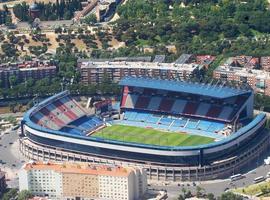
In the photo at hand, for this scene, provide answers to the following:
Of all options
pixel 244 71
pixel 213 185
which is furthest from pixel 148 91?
pixel 213 185

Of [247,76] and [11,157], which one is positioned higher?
[247,76]

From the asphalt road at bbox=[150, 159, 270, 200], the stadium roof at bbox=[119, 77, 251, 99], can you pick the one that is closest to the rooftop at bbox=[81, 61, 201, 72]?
the stadium roof at bbox=[119, 77, 251, 99]

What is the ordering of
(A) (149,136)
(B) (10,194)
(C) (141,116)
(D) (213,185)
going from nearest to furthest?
(B) (10,194) → (D) (213,185) → (A) (149,136) → (C) (141,116)

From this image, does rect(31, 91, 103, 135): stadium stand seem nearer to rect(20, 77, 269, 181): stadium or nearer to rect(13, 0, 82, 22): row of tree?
rect(20, 77, 269, 181): stadium

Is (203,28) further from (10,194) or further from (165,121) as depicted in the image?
(10,194)

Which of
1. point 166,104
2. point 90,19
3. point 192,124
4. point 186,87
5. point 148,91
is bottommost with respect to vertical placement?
point 192,124

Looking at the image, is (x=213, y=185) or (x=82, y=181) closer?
(x=82, y=181)

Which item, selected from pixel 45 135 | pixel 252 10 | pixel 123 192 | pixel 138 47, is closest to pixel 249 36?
pixel 252 10

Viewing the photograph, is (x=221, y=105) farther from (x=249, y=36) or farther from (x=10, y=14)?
(x=10, y=14)
